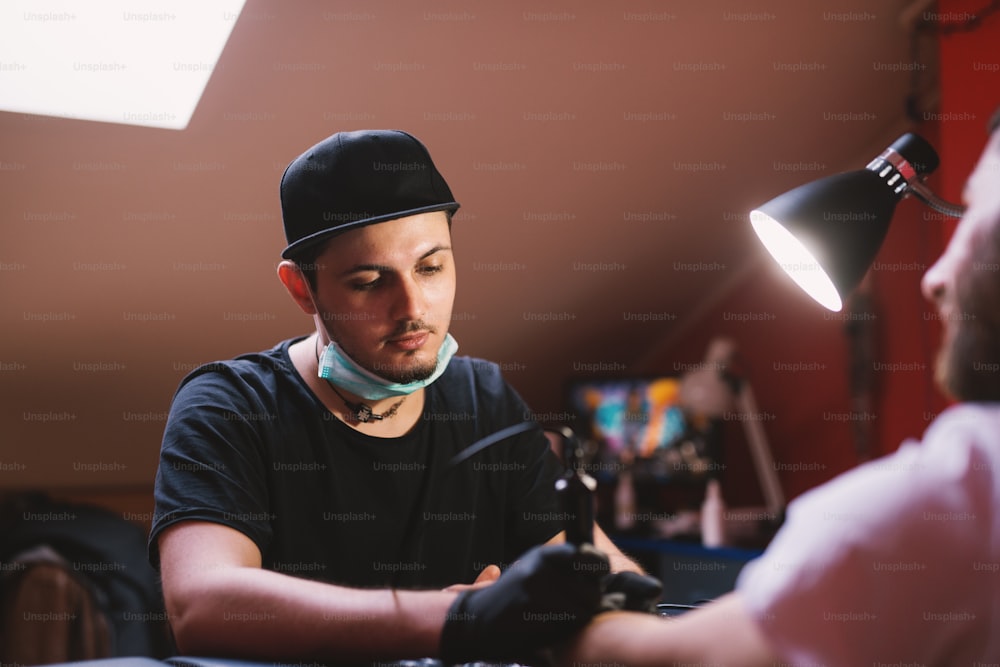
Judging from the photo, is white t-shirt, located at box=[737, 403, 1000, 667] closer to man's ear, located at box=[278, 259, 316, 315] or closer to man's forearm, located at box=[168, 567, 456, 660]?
man's forearm, located at box=[168, 567, 456, 660]

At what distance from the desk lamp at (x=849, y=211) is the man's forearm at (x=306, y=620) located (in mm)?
633

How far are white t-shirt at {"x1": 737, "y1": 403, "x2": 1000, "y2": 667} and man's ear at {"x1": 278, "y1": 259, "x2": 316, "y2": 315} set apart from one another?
39.9 inches

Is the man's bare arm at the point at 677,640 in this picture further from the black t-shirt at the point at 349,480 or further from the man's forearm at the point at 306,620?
the black t-shirt at the point at 349,480

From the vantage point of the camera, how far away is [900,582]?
2.30 feet

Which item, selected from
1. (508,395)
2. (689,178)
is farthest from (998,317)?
(689,178)

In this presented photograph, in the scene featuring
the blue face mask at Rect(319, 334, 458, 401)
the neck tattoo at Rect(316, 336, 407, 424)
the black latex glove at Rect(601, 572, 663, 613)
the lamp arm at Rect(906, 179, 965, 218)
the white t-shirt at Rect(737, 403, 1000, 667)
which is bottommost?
the black latex glove at Rect(601, 572, 663, 613)

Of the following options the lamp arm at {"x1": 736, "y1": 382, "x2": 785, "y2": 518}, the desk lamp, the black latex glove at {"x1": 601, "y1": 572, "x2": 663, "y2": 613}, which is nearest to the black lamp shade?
the desk lamp

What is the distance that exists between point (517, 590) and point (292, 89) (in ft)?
6.14

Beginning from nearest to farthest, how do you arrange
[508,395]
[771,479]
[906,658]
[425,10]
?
[906,658], [508,395], [425,10], [771,479]

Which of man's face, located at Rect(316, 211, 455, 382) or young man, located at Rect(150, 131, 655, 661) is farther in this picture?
man's face, located at Rect(316, 211, 455, 382)

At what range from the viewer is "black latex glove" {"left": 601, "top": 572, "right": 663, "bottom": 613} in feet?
3.10

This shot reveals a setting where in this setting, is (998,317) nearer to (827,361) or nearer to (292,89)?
(292,89)

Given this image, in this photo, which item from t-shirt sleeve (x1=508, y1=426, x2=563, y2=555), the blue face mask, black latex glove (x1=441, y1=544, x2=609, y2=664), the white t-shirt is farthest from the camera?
t-shirt sleeve (x1=508, y1=426, x2=563, y2=555)

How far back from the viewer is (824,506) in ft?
2.39
